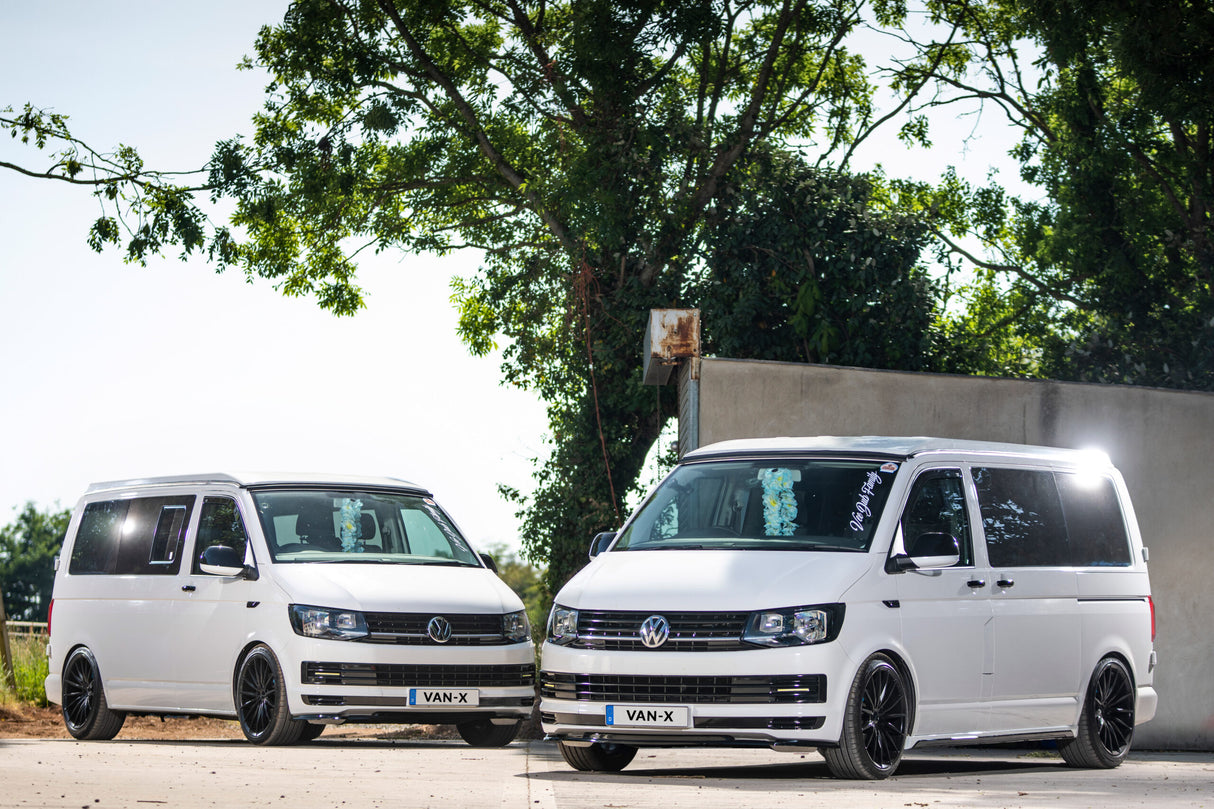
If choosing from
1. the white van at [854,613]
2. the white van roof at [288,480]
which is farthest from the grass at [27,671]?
the white van at [854,613]

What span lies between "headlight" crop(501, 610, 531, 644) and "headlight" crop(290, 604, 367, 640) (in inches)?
43.7

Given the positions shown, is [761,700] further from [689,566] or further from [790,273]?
[790,273]

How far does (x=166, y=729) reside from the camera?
1917cm

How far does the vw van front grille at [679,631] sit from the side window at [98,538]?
6136 millimetres

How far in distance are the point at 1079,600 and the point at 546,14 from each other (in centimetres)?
1994

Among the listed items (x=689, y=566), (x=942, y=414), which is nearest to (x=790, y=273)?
(x=942, y=414)

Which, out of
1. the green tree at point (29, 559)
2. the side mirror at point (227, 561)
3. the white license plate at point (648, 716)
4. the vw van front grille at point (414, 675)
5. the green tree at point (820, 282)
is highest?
the green tree at point (820, 282)

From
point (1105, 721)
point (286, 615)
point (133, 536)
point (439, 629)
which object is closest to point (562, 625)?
point (439, 629)

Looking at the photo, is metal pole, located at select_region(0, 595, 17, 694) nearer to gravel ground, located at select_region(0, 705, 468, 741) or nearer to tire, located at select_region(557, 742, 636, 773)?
gravel ground, located at select_region(0, 705, 468, 741)

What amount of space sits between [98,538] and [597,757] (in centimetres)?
619

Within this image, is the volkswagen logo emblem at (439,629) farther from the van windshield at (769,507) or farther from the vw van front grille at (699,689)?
the vw van front grille at (699,689)

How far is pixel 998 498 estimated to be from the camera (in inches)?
432

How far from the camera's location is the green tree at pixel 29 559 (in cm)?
8994

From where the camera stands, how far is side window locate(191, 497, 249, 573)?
12906mm
